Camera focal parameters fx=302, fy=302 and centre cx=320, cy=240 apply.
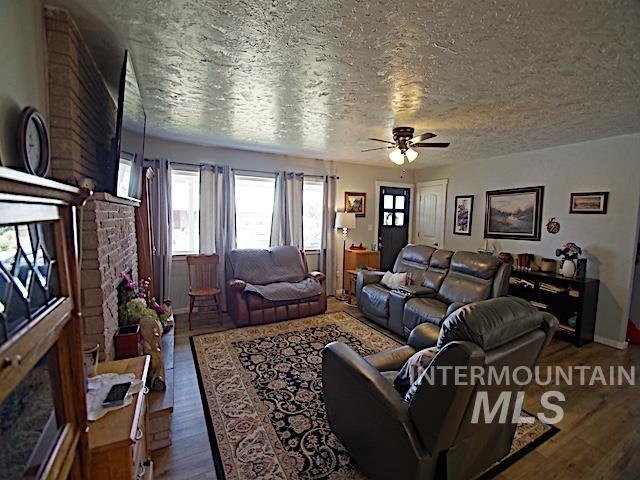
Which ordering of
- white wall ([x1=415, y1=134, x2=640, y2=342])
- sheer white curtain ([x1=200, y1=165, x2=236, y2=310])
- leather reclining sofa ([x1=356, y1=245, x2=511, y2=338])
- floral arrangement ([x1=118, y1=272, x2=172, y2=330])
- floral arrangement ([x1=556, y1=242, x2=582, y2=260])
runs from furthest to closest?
sheer white curtain ([x1=200, y1=165, x2=236, y2=310]) → floral arrangement ([x1=556, y1=242, x2=582, y2=260]) → white wall ([x1=415, y1=134, x2=640, y2=342]) → leather reclining sofa ([x1=356, y1=245, x2=511, y2=338]) → floral arrangement ([x1=118, y1=272, x2=172, y2=330])

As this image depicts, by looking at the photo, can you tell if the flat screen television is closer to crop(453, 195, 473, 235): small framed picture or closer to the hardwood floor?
the hardwood floor

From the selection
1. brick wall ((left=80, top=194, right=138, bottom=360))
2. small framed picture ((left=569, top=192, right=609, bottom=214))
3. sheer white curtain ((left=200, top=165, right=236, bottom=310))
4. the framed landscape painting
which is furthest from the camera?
sheer white curtain ((left=200, top=165, right=236, bottom=310))

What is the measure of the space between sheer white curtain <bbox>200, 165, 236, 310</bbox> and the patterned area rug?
1.34 meters

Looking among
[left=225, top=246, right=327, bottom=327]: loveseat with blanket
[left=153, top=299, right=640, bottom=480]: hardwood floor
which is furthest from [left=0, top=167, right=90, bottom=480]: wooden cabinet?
[left=225, top=246, right=327, bottom=327]: loveseat with blanket

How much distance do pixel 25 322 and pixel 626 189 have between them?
5064 mm

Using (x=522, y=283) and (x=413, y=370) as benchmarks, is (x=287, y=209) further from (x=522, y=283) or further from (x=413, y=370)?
(x=413, y=370)

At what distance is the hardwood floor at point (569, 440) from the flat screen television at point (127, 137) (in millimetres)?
1675

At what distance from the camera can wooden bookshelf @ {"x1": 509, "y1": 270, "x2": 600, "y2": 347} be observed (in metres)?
3.50

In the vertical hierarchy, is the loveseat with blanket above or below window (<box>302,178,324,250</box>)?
below

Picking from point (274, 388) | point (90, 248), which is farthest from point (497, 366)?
point (90, 248)

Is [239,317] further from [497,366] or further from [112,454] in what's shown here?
[497,366]

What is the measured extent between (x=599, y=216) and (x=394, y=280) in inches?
101

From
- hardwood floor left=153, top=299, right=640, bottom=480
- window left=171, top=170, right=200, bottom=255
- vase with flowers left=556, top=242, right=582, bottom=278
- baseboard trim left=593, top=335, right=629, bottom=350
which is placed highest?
window left=171, top=170, right=200, bottom=255

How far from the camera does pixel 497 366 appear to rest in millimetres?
1312
